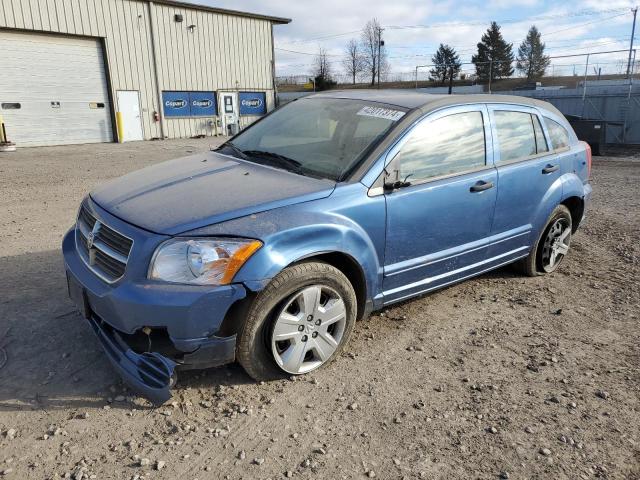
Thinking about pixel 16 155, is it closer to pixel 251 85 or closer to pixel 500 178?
pixel 251 85

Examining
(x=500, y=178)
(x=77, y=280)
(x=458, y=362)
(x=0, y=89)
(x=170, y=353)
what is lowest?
(x=458, y=362)

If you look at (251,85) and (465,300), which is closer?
(465,300)

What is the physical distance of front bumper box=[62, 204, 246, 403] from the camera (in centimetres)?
259

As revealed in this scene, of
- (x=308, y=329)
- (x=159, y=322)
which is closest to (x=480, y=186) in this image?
(x=308, y=329)

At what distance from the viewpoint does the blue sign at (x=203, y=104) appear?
79.7ft

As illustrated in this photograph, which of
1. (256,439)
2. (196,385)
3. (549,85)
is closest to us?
(256,439)

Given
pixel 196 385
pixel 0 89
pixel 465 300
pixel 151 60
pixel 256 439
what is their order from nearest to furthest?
1. pixel 256 439
2. pixel 196 385
3. pixel 465 300
4. pixel 0 89
5. pixel 151 60

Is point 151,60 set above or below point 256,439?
above

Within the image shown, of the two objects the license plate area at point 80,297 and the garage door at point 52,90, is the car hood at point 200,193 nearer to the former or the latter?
the license plate area at point 80,297

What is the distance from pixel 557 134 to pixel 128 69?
20389 millimetres

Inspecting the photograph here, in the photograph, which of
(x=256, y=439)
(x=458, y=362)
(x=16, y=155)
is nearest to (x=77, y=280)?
(x=256, y=439)

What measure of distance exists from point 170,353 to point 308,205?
1135 millimetres

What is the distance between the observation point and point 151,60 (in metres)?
22.0

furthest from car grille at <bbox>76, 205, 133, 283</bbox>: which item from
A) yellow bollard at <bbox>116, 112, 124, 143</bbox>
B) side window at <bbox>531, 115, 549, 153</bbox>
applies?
yellow bollard at <bbox>116, 112, 124, 143</bbox>
